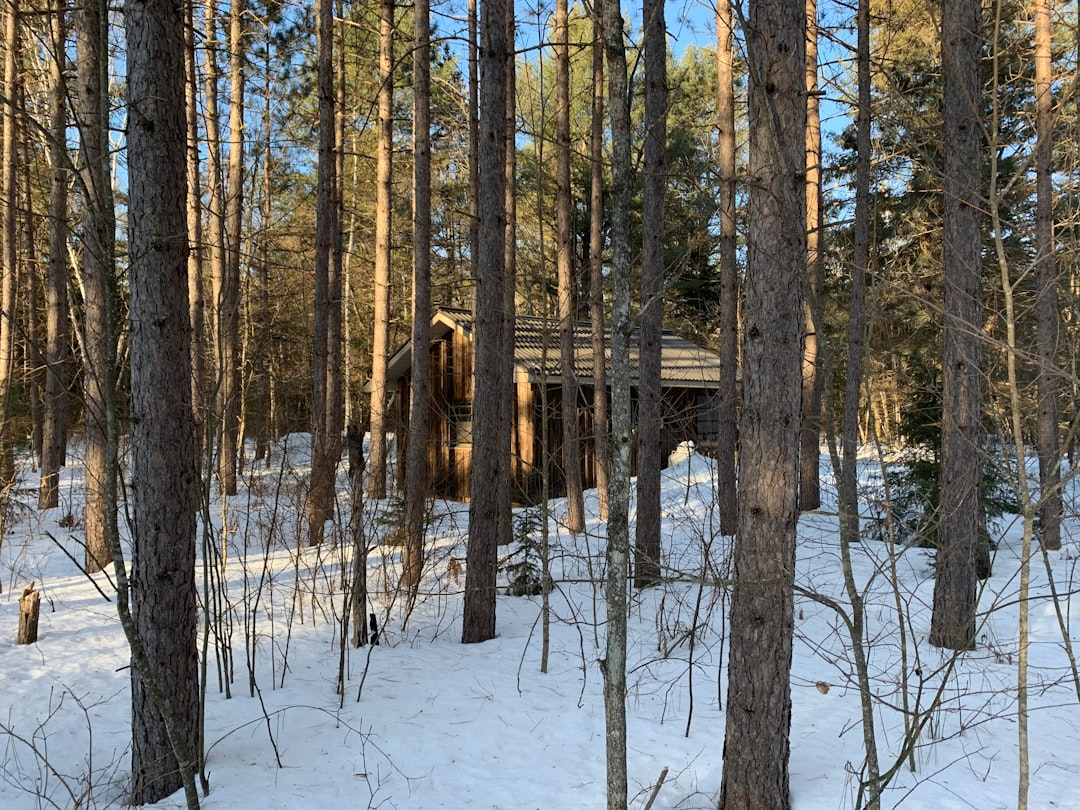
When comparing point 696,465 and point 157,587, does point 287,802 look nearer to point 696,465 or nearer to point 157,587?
point 157,587

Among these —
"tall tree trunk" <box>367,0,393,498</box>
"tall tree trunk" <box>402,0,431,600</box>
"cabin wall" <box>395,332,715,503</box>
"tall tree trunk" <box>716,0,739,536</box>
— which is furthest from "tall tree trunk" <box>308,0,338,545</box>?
"tall tree trunk" <box>716,0,739,536</box>

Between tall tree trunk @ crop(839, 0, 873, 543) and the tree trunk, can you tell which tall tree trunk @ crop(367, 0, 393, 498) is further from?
tall tree trunk @ crop(839, 0, 873, 543)

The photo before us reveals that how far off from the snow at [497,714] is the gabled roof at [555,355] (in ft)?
24.9

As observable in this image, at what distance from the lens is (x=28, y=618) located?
6059 millimetres

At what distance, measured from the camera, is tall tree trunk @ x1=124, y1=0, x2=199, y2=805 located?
3791 mm

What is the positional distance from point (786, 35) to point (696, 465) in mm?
14378

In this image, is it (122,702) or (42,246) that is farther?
(42,246)

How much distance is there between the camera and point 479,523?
6.77m

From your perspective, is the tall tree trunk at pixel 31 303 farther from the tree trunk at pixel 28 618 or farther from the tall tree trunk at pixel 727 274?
the tall tree trunk at pixel 727 274

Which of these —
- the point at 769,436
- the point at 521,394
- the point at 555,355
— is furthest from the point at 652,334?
the point at 555,355

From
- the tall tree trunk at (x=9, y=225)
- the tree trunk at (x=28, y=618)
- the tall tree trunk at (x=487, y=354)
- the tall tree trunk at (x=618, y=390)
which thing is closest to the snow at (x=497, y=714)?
the tree trunk at (x=28, y=618)

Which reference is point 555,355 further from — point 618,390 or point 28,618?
point 618,390

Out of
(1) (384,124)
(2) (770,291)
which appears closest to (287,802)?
(2) (770,291)

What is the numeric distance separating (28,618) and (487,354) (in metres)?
4.46
